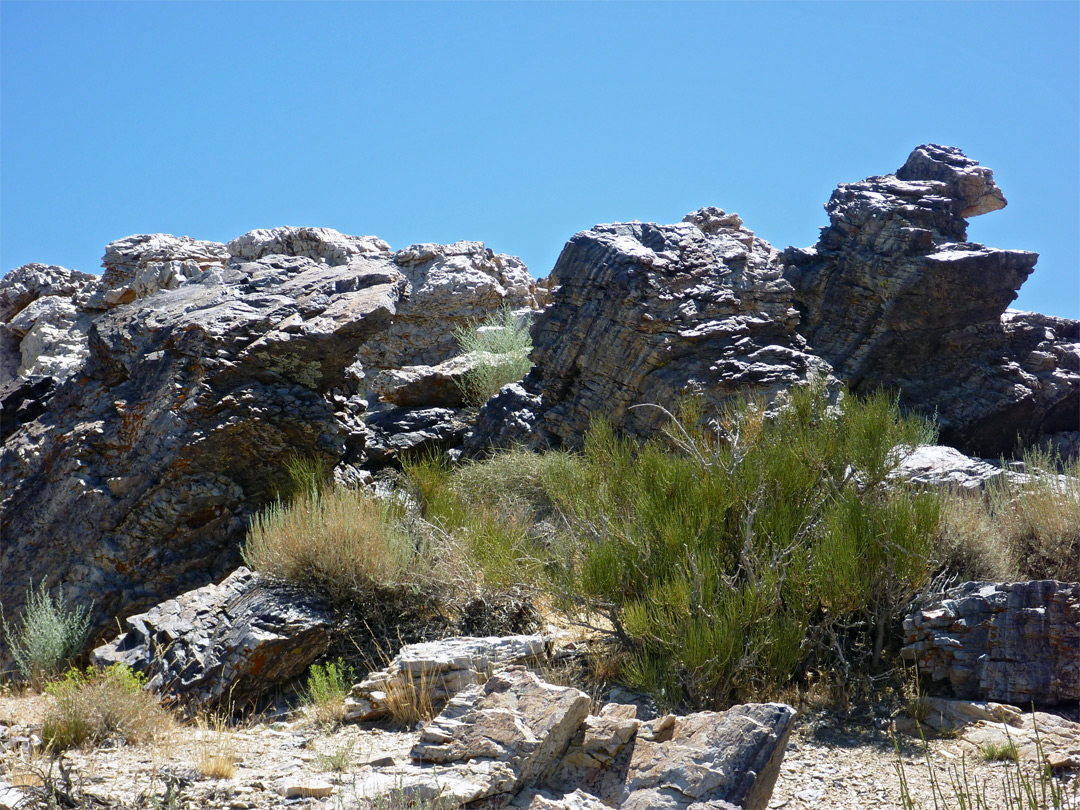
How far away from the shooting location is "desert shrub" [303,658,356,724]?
199 inches

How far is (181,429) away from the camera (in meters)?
7.37

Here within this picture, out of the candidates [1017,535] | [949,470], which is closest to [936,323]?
[949,470]

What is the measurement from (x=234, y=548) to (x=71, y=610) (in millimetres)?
1389

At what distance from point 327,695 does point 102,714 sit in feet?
4.22

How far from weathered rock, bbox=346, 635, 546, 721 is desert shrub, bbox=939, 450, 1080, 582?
3235mm

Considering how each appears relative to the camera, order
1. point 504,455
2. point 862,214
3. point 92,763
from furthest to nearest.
Answer: point 862,214 < point 504,455 < point 92,763

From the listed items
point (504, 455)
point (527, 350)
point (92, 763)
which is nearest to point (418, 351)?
point (527, 350)

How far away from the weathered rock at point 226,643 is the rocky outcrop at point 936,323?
25.1 feet

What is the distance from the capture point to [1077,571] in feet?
19.7

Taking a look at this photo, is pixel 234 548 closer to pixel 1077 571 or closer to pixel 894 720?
pixel 894 720

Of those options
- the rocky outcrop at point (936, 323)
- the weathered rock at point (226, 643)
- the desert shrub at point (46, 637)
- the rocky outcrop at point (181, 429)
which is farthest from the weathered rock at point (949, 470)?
the desert shrub at point (46, 637)

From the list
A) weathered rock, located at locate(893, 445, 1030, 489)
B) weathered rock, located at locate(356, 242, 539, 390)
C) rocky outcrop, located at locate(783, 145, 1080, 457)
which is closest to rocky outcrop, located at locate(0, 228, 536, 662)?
weathered rock, located at locate(356, 242, 539, 390)

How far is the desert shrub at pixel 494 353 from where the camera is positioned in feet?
38.4

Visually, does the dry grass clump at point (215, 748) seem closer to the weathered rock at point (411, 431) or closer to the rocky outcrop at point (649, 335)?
the weathered rock at point (411, 431)
